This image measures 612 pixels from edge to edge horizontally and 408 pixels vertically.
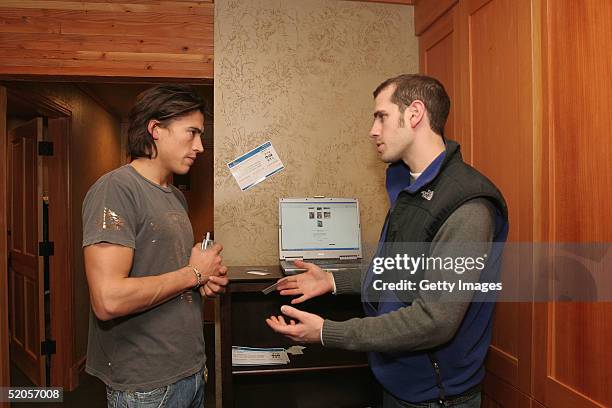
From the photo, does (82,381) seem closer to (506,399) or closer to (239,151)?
(239,151)

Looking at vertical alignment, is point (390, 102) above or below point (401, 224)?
above

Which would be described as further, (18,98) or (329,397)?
(18,98)

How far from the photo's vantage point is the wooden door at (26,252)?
120 inches

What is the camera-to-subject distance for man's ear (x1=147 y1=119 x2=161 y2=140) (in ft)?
4.20

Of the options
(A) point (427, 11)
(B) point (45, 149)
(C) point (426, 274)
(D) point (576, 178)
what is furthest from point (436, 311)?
(B) point (45, 149)

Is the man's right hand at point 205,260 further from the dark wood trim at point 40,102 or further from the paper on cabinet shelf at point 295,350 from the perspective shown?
the dark wood trim at point 40,102

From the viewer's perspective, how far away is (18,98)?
251 centimetres

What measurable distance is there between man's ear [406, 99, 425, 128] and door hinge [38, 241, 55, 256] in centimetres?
283

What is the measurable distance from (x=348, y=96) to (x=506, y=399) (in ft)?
Result: 4.83

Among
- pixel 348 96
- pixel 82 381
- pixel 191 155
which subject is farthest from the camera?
pixel 82 381

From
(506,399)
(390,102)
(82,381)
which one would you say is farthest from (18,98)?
(506,399)

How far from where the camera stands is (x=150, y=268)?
121 centimetres

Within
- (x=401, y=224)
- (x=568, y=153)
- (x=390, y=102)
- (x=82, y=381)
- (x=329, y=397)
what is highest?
(x=390, y=102)

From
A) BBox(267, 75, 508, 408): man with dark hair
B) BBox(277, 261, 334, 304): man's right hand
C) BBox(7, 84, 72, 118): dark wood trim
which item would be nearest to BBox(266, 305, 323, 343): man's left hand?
BBox(267, 75, 508, 408): man with dark hair
